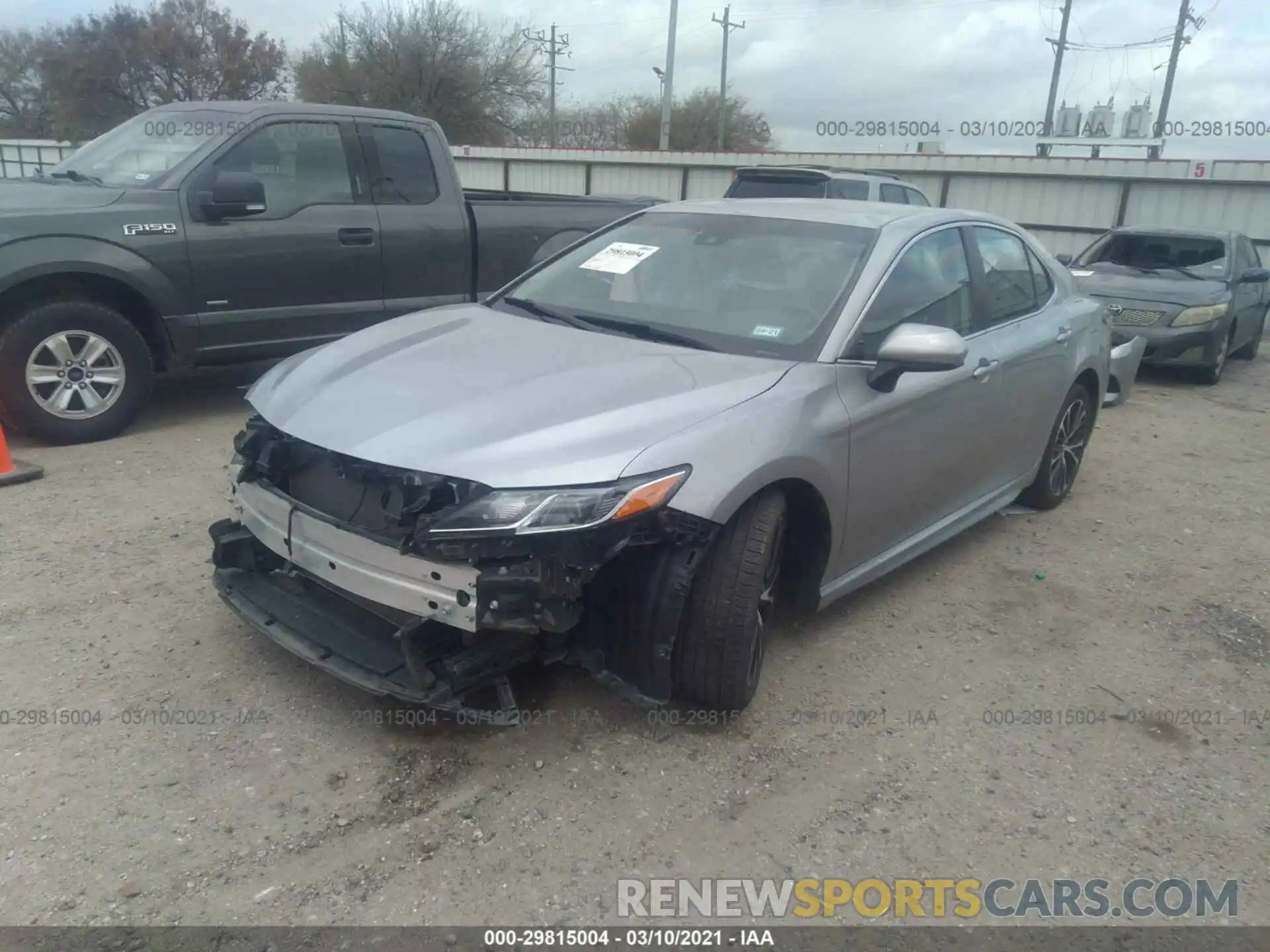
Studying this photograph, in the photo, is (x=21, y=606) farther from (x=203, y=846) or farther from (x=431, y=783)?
(x=431, y=783)

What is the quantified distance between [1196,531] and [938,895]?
3.73 meters

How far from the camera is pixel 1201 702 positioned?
357cm

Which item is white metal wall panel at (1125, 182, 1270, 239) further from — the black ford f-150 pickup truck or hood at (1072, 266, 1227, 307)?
the black ford f-150 pickup truck

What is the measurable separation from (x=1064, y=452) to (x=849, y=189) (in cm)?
586

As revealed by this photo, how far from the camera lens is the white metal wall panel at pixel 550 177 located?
861 inches

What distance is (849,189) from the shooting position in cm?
1046

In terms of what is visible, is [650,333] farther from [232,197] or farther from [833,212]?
[232,197]

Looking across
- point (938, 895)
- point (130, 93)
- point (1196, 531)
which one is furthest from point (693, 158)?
point (130, 93)

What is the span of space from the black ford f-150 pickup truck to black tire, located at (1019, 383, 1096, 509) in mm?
3854

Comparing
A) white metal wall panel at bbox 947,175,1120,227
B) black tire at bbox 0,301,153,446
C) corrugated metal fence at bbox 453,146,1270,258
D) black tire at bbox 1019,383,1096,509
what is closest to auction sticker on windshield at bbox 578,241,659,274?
black tire at bbox 1019,383,1096,509

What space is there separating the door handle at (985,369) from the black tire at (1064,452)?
42.9 inches

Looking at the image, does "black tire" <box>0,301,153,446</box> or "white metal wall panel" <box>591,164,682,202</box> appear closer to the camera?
"black tire" <box>0,301,153,446</box>

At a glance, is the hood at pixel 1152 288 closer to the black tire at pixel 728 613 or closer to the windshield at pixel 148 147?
the windshield at pixel 148 147

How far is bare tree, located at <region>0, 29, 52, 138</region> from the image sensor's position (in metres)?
40.6
